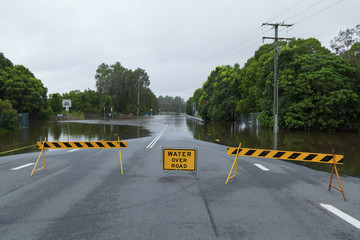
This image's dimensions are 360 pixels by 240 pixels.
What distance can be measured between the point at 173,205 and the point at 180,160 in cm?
249

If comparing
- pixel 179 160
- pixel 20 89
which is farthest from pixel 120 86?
pixel 179 160

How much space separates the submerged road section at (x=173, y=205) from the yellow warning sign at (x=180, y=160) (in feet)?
0.97

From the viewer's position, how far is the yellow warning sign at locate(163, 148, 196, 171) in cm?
744

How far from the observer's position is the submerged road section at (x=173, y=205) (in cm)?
392

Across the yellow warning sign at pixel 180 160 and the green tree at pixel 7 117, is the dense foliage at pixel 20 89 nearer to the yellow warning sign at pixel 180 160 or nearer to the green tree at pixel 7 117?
the green tree at pixel 7 117

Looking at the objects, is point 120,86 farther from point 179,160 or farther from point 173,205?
point 173,205

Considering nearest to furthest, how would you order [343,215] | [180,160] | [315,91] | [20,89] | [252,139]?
[343,215] → [180,160] → [252,139] → [315,91] → [20,89]

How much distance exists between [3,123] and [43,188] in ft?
71.1

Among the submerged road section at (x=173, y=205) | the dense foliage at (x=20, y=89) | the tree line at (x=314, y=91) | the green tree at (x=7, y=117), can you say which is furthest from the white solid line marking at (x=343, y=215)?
the dense foliage at (x=20, y=89)

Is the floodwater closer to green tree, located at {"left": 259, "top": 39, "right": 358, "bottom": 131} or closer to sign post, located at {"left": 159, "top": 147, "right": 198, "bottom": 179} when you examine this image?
green tree, located at {"left": 259, "top": 39, "right": 358, "bottom": 131}

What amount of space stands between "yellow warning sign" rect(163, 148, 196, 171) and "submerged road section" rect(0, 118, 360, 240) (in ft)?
0.97

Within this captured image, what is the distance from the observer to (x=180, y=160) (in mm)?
7484

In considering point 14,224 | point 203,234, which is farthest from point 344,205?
point 14,224

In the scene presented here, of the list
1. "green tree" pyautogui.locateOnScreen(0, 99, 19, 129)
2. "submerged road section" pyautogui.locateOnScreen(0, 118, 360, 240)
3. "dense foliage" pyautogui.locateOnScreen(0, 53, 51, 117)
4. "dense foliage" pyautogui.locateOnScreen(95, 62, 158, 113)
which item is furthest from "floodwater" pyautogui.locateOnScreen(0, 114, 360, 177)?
"dense foliage" pyautogui.locateOnScreen(95, 62, 158, 113)
